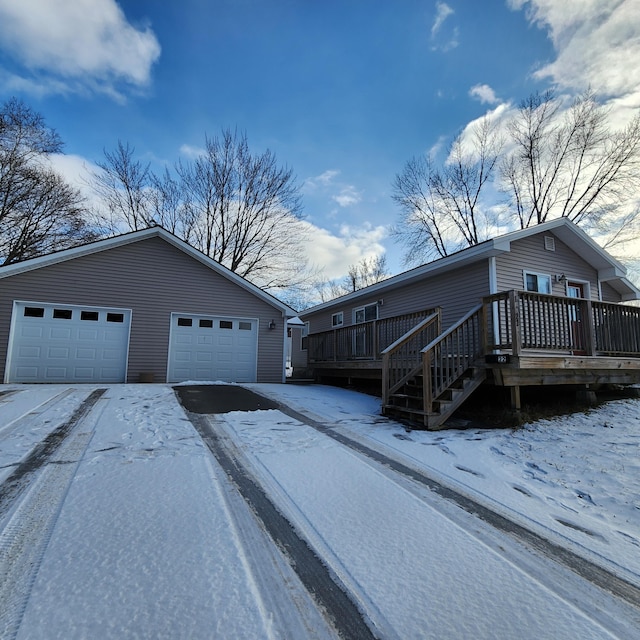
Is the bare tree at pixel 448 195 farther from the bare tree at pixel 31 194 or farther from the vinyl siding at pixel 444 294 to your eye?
the bare tree at pixel 31 194

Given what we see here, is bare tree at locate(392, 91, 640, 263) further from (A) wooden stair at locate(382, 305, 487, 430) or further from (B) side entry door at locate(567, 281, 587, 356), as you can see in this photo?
(A) wooden stair at locate(382, 305, 487, 430)

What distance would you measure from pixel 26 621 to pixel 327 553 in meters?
1.49

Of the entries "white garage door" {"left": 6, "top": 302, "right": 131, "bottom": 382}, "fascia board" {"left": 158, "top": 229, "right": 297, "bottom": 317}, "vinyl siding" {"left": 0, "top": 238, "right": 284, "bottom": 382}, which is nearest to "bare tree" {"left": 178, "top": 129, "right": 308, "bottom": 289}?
"fascia board" {"left": 158, "top": 229, "right": 297, "bottom": 317}

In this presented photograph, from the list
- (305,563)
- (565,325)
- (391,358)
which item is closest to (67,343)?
(391,358)

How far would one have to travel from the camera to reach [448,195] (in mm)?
23016

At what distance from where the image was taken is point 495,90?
15.5m

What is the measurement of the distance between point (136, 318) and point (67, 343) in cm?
185

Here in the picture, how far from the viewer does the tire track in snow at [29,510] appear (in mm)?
1769

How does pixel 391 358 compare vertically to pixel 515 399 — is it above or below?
above

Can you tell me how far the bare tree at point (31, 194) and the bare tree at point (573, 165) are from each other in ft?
78.6

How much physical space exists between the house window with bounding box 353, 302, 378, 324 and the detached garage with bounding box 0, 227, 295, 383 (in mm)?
2746

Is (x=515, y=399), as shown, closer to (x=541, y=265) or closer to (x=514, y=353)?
(x=514, y=353)

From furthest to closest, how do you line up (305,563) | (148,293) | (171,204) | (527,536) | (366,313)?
(171,204), (366,313), (148,293), (527,536), (305,563)

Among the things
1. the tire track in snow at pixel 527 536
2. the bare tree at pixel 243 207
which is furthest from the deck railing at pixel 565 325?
the bare tree at pixel 243 207
